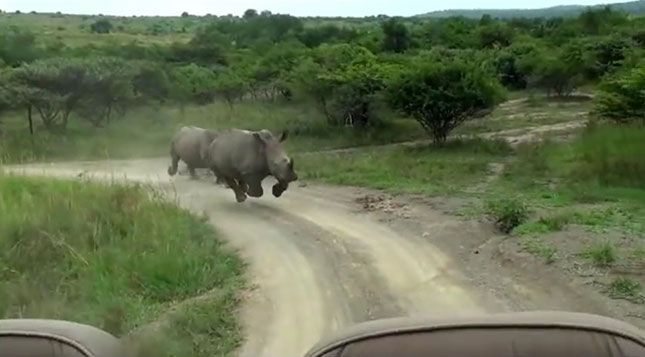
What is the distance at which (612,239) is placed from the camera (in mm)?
4582

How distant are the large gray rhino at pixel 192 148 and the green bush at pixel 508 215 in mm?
Answer: 2588

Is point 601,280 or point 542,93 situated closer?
point 601,280

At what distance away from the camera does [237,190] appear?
6395 mm

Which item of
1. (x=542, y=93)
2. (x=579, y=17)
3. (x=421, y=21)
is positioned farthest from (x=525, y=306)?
(x=421, y=21)

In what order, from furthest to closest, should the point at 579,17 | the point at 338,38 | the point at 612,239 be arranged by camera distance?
the point at 579,17 < the point at 338,38 < the point at 612,239

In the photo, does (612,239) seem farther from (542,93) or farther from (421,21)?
(421,21)

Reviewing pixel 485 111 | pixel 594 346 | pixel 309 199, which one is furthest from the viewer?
pixel 485 111

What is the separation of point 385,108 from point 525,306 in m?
7.02

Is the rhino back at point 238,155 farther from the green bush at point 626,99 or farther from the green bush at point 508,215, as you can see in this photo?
the green bush at point 626,99

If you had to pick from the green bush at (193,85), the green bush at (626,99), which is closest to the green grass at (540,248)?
the green bush at (626,99)

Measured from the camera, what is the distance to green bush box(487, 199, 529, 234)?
4.98 m

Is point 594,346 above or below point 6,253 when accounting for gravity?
above

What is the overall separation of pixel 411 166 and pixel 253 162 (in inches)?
81.7

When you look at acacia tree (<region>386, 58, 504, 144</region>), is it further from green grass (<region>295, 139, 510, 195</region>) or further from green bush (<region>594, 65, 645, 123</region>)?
green bush (<region>594, 65, 645, 123</region>)
